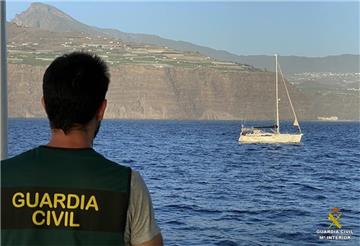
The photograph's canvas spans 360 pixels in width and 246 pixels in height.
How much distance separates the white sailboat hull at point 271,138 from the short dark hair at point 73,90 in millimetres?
45567

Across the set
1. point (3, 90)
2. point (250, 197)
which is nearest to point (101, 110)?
point (3, 90)

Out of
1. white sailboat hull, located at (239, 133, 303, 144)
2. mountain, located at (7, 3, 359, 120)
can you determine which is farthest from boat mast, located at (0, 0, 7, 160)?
mountain, located at (7, 3, 359, 120)

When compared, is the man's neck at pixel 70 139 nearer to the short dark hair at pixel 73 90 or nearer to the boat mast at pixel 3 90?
the short dark hair at pixel 73 90

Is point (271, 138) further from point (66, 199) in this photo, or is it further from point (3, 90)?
point (66, 199)

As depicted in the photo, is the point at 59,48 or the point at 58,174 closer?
the point at 58,174

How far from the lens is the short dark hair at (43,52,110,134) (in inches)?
44.1

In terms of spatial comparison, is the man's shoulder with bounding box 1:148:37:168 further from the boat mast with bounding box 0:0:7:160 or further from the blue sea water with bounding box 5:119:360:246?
the blue sea water with bounding box 5:119:360:246

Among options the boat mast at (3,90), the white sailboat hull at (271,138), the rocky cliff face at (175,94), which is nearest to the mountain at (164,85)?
the rocky cliff face at (175,94)

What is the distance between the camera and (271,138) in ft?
156

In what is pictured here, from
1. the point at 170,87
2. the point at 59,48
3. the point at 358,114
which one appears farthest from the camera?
the point at 358,114

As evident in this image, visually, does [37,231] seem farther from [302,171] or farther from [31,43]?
[31,43]

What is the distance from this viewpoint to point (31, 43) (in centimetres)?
13538

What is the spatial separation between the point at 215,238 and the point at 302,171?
18842 mm

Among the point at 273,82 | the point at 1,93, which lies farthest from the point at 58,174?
the point at 273,82
